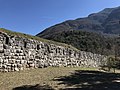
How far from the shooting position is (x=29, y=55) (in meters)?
15.4

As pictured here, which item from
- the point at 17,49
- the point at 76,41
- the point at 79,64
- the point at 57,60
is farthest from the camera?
the point at 76,41

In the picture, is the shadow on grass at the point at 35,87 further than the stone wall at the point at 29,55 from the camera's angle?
No

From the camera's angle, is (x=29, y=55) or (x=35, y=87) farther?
(x=29, y=55)

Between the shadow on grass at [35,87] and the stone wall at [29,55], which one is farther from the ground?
the stone wall at [29,55]

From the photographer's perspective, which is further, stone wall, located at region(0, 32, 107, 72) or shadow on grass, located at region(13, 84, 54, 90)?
stone wall, located at region(0, 32, 107, 72)

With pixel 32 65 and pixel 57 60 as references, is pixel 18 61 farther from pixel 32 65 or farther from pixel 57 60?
pixel 57 60

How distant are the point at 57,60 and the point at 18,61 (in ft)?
17.3

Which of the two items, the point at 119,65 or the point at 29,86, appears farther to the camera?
the point at 119,65

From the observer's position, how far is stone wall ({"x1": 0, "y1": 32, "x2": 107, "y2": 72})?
43.4 feet

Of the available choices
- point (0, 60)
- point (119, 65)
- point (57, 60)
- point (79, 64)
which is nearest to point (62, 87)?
point (0, 60)

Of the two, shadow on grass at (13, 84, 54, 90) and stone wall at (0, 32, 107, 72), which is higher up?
stone wall at (0, 32, 107, 72)

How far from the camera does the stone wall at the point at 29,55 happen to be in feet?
43.4

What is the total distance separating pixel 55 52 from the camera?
734 inches

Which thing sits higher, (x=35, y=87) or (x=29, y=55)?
(x=29, y=55)
